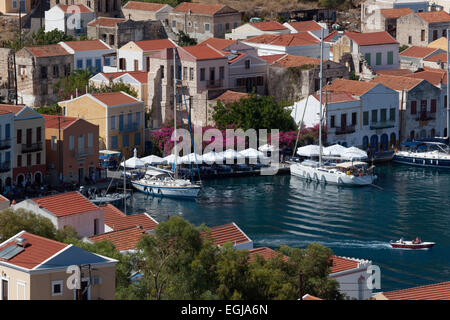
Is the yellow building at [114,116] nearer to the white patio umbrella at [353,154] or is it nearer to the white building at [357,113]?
the white building at [357,113]

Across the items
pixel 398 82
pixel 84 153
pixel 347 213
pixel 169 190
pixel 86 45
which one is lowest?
pixel 347 213

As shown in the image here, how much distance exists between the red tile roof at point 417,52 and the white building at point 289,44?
21.4ft

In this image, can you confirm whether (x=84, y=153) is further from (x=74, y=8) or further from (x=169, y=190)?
(x=74, y=8)

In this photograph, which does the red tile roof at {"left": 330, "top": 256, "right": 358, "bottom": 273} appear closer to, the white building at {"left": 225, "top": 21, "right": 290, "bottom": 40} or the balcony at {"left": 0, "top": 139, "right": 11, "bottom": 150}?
the balcony at {"left": 0, "top": 139, "right": 11, "bottom": 150}

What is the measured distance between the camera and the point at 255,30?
92.3m

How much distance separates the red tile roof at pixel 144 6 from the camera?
101 meters

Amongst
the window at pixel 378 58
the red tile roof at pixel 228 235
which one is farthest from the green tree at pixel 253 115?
the red tile roof at pixel 228 235

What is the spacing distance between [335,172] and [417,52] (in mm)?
23865

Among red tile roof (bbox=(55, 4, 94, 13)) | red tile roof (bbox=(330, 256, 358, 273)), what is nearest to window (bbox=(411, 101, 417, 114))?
red tile roof (bbox=(55, 4, 94, 13))

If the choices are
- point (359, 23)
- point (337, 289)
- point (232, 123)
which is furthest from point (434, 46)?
point (337, 289)

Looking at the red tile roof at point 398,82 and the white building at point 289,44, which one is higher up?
the white building at point 289,44

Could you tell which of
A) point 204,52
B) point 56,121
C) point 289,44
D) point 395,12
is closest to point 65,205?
point 56,121

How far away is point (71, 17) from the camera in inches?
3738

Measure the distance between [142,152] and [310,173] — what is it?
385 inches
